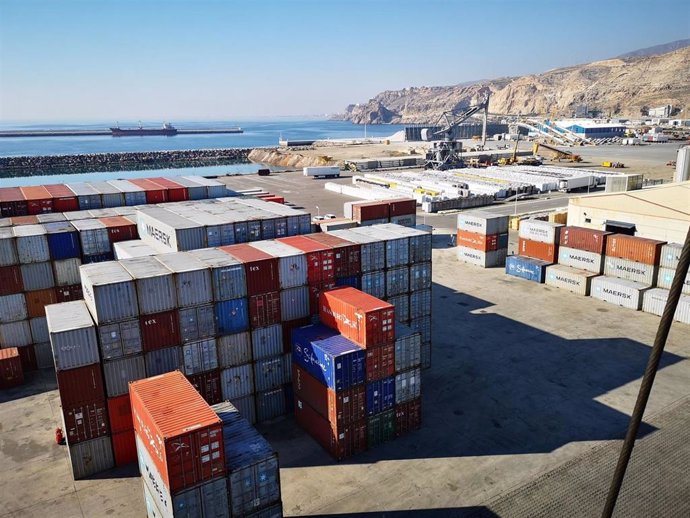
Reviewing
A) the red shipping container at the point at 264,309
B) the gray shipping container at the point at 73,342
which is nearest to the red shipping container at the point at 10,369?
the gray shipping container at the point at 73,342

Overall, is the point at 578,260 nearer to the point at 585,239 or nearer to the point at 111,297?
the point at 585,239

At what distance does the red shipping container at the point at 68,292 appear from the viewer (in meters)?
34.1

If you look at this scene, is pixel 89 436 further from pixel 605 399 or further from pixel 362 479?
pixel 605 399

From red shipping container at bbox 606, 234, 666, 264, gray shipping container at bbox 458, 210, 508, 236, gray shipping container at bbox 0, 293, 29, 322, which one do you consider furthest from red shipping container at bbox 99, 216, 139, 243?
red shipping container at bbox 606, 234, 666, 264

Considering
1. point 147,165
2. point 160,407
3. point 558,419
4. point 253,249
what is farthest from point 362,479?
point 147,165

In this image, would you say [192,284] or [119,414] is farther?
[192,284]

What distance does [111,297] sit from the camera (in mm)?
22797

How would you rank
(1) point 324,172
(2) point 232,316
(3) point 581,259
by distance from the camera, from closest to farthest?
(2) point 232,316
(3) point 581,259
(1) point 324,172

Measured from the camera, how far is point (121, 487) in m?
22.5

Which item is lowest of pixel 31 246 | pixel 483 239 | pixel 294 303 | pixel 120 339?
pixel 483 239

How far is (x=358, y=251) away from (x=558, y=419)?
550 inches

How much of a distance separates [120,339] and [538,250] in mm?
39981

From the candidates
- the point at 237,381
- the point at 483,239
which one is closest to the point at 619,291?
the point at 483,239

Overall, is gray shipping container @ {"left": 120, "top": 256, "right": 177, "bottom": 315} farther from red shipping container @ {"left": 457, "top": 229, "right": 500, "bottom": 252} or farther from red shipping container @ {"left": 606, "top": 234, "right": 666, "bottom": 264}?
red shipping container @ {"left": 606, "top": 234, "right": 666, "bottom": 264}
